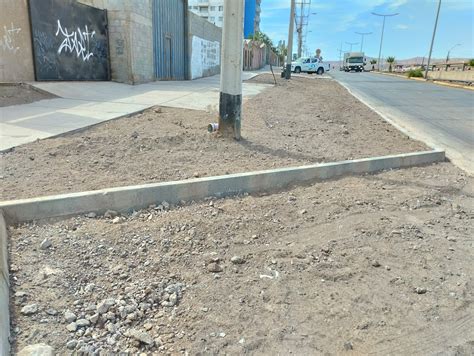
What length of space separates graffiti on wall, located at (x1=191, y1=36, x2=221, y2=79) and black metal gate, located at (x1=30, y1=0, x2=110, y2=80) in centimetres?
878

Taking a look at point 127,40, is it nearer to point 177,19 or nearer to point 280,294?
point 177,19

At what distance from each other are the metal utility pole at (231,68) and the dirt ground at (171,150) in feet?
0.96

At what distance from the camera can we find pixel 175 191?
3891 mm

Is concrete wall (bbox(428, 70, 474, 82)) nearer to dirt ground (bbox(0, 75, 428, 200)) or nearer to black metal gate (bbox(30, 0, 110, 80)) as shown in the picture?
dirt ground (bbox(0, 75, 428, 200))

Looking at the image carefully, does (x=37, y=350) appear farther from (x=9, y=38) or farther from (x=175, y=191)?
(x=9, y=38)

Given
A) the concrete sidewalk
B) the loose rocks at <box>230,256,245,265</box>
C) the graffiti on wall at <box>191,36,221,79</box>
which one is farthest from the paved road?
the graffiti on wall at <box>191,36,221,79</box>

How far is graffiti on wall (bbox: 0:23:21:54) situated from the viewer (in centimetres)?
1013

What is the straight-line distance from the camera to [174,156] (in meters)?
5.11

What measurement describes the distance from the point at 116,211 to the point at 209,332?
176cm

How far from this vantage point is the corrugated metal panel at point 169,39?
57.2ft

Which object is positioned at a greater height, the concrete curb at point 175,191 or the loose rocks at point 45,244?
the concrete curb at point 175,191

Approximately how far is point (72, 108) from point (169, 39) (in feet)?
39.4

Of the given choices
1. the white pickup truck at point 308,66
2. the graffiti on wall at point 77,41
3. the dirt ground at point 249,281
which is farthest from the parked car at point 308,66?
the dirt ground at point 249,281

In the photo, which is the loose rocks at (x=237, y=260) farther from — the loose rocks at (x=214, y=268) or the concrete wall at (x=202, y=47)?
the concrete wall at (x=202, y=47)
